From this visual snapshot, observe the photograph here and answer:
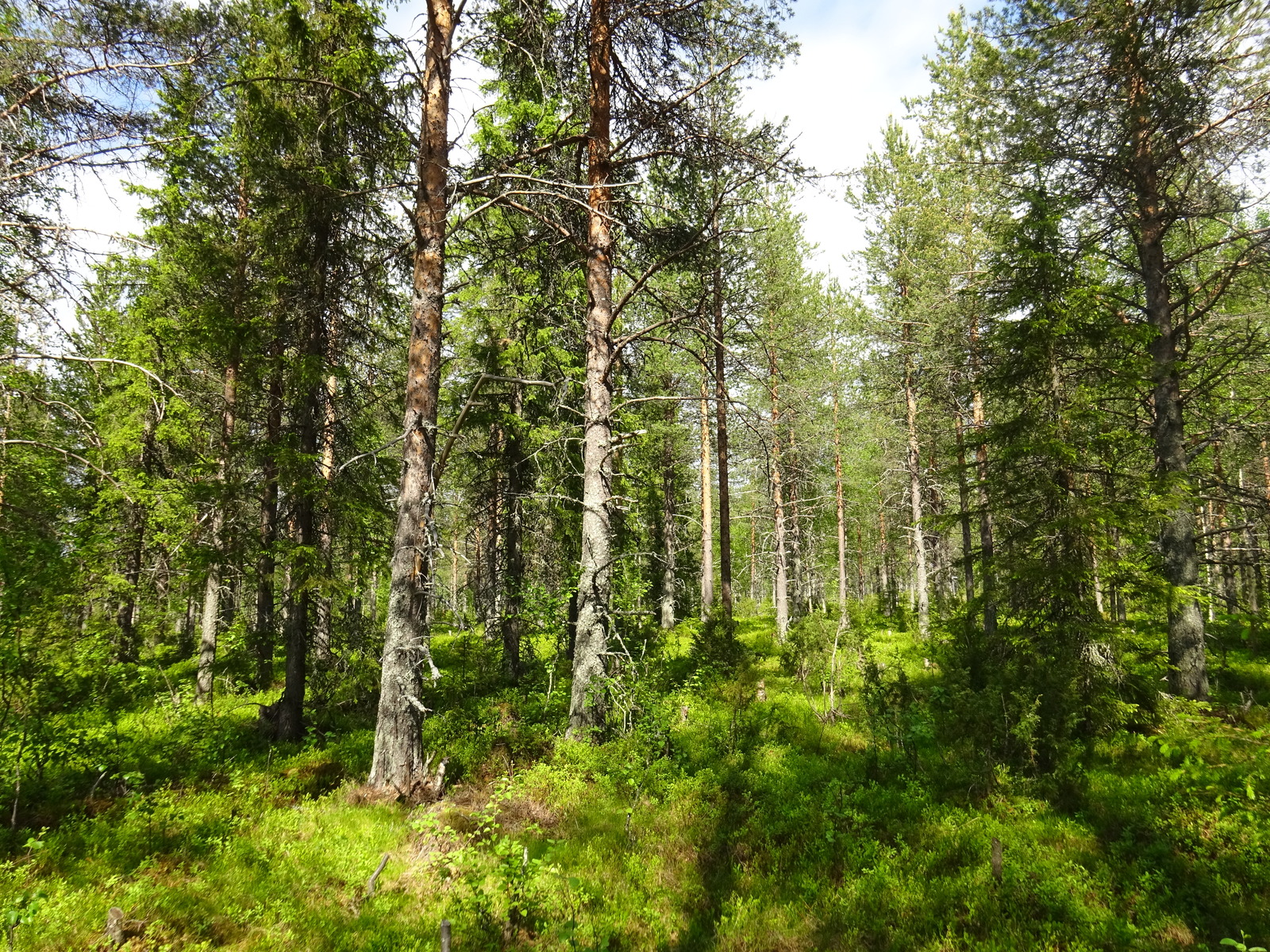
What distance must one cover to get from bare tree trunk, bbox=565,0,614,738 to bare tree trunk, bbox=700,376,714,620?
809 cm

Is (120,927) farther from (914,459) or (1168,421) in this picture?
(914,459)

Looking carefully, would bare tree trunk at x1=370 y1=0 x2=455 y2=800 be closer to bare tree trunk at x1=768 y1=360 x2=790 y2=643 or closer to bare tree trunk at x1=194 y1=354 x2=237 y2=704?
bare tree trunk at x1=194 y1=354 x2=237 y2=704

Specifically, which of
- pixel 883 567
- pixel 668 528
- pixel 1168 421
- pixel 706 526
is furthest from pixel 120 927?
pixel 883 567

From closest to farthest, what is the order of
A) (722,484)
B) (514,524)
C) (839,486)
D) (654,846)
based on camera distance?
Answer: (654,846)
(514,524)
(722,484)
(839,486)

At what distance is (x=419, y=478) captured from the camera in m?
7.26

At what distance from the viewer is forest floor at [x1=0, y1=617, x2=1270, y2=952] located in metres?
4.77

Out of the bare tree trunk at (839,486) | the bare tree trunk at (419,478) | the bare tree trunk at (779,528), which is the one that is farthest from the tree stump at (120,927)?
the bare tree trunk at (839,486)

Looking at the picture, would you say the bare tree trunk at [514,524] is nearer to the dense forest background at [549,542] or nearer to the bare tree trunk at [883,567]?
the dense forest background at [549,542]

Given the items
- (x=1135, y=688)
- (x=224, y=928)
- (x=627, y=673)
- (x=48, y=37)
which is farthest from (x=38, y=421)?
(x=1135, y=688)

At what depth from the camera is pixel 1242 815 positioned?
6.09 metres

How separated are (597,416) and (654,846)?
18.2 ft

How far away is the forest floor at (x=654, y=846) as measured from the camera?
4773mm

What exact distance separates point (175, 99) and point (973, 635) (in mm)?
17224

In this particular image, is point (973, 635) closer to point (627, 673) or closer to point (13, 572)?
point (627, 673)
